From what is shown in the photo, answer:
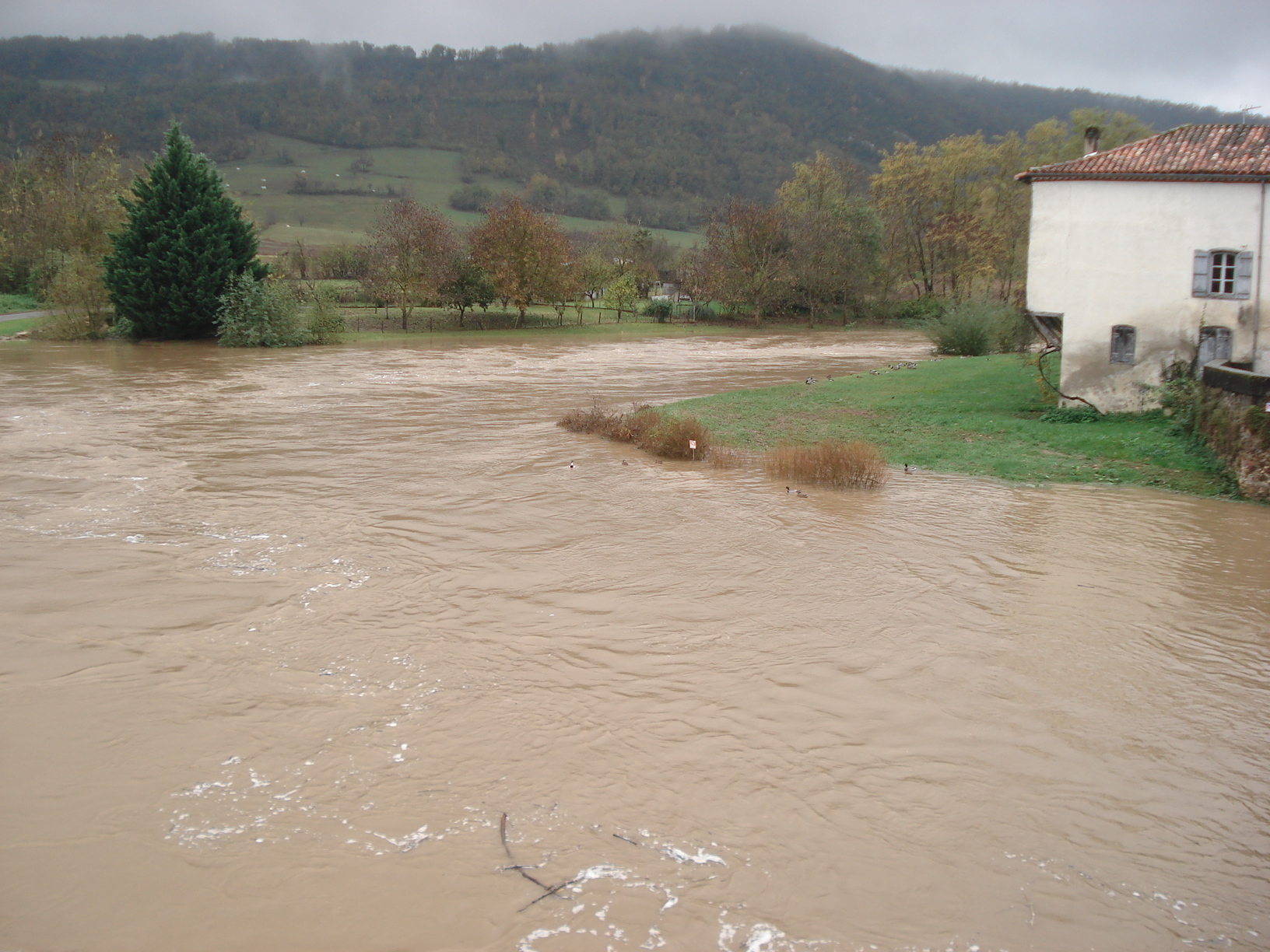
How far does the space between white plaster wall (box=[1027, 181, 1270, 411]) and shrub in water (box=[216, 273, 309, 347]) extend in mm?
32864

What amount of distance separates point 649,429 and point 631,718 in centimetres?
1121

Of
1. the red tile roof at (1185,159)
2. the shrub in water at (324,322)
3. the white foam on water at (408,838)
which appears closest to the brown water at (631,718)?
the white foam on water at (408,838)

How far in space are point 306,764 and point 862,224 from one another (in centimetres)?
6647

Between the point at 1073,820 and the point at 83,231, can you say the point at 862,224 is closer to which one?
the point at 83,231

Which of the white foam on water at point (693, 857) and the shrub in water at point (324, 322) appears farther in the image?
the shrub in water at point (324, 322)

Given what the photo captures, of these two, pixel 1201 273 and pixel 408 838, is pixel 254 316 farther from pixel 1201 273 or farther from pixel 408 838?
pixel 408 838

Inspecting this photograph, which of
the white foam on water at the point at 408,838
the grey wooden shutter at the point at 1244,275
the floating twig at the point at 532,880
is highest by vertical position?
the grey wooden shutter at the point at 1244,275

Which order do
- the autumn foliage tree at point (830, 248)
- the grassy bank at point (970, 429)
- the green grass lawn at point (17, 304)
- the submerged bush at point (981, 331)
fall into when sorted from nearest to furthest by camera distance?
the grassy bank at point (970, 429), the submerged bush at point (981, 331), the green grass lawn at point (17, 304), the autumn foliage tree at point (830, 248)

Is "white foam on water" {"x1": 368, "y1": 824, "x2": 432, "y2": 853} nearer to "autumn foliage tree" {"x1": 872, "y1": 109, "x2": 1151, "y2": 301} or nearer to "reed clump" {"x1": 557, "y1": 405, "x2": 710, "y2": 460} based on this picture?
"reed clump" {"x1": 557, "y1": 405, "x2": 710, "y2": 460}

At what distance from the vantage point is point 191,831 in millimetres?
5535

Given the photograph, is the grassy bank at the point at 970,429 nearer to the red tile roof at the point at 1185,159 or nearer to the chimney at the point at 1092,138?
the red tile roof at the point at 1185,159

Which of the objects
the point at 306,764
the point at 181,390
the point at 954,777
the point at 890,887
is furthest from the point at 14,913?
the point at 181,390

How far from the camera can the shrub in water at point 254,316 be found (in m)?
40.6

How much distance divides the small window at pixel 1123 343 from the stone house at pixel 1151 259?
22mm
